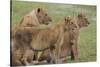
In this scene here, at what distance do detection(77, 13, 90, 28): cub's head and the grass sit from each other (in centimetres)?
4

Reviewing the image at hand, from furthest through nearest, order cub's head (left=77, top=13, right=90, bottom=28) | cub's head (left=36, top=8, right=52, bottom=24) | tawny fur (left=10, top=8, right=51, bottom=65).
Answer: cub's head (left=77, top=13, right=90, bottom=28) < cub's head (left=36, top=8, right=52, bottom=24) < tawny fur (left=10, top=8, right=51, bottom=65)

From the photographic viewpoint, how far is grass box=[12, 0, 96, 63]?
1967mm

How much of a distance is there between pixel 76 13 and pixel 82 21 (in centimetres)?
12

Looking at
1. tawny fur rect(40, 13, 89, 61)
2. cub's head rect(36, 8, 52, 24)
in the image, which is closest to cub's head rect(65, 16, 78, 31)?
tawny fur rect(40, 13, 89, 61)

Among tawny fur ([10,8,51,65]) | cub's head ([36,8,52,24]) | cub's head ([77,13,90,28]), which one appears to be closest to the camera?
tawny fur ([10,8,51,65])

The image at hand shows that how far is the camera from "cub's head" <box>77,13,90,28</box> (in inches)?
85.8

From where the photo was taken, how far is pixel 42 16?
A: 2.04 m

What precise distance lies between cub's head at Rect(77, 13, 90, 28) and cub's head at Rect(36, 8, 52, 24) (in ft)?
1.17

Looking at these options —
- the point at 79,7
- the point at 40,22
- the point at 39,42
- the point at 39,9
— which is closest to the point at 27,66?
the point at 39,42

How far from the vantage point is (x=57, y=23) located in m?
2.08

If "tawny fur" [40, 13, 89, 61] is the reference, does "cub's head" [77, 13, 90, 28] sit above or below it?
above

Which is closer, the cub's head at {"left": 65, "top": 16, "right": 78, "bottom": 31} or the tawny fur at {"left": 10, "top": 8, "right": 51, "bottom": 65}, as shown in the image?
the tawny fur at {"left": 10, "top": 8, "right": 51, "bottom": 65}

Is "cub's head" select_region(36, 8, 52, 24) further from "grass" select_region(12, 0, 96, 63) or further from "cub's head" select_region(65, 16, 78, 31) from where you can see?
"cub's head" select_region(65, 16, 78, 31)

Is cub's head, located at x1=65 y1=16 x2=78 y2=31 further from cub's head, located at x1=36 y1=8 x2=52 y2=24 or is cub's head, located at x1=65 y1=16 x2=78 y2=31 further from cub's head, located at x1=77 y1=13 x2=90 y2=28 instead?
cub's head, located at x1=36 y1=8 x2=52 y2=24
